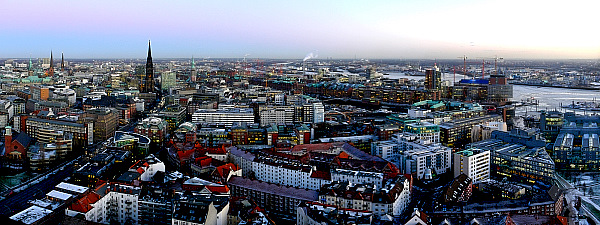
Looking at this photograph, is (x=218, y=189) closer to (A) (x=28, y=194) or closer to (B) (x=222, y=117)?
(A) (x=28, y=194)

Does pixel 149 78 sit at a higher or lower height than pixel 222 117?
higher

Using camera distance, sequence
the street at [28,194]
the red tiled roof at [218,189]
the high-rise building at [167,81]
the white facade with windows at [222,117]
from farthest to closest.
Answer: the high-rise building at [167,81]
the white facade with windows at [222,117]
the street at [28,194]
the red tiled roof at [218,189]

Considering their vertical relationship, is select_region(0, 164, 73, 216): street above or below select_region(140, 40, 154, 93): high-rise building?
below

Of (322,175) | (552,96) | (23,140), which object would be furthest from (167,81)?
(322,175)

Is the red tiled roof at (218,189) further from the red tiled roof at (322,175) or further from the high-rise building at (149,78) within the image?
the high-rise building at (149,78)

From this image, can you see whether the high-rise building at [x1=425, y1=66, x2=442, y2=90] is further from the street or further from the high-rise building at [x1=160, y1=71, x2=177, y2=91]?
the street

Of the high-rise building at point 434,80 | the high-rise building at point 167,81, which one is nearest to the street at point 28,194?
the high-rise building at point 167,81

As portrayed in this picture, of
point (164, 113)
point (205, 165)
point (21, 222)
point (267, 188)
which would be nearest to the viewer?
point (21, 222)

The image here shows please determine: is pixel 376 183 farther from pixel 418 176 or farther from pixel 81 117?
pixel 81 117

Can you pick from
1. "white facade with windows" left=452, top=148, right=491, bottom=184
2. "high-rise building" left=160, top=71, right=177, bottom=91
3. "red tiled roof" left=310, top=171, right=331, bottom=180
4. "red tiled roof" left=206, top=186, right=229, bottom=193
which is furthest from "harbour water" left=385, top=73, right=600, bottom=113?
"high-rise building" left=160, top=71, right=177, bottom=91

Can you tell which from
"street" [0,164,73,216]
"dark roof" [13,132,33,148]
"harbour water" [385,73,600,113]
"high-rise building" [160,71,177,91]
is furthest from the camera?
"high-rise building" [160,71,177,91]

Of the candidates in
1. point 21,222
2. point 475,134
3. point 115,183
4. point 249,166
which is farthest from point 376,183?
point 475,134
